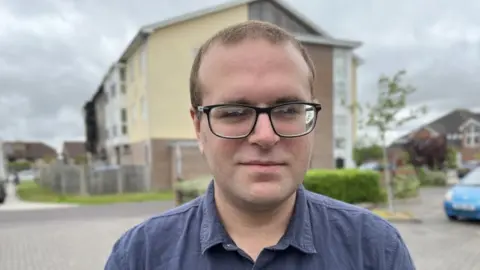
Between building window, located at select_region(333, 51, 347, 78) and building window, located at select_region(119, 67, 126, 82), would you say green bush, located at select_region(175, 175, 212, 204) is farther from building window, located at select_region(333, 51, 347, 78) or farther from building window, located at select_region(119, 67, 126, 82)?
building window, located at select_region(119, 67, 126, 82)

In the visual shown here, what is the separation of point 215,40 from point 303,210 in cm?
64

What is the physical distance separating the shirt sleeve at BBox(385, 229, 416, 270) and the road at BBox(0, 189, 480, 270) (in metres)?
6.38

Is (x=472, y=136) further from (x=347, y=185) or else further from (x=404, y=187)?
(x=347, y=185)

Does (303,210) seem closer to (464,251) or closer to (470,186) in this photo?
(464,251)

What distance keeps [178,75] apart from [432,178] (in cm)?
1606

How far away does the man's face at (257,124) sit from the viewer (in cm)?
134

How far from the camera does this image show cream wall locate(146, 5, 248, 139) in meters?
24.8

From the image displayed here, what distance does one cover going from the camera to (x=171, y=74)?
82.4 ft

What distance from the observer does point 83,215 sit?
14.6 m

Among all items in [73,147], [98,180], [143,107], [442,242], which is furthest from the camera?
[73,147]

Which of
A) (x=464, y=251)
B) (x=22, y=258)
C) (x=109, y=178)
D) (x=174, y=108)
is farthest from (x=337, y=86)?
(x=22, y=258)

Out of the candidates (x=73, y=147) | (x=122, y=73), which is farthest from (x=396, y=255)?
(x=73, y=147)

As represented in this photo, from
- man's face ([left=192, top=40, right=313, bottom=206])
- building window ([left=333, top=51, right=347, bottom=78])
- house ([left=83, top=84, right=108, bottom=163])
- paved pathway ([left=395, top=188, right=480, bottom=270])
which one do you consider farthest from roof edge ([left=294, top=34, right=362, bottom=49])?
man's face ([left=192, top=40, right=313, bottom=206])

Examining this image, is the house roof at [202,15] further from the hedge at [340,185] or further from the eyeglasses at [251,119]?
the eyeglasses at [251,119]
